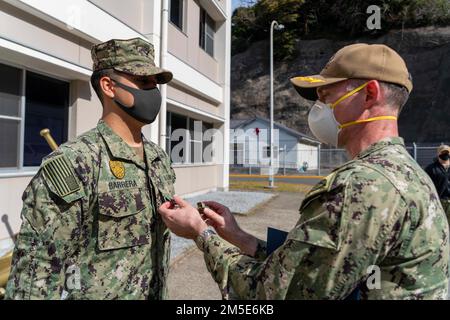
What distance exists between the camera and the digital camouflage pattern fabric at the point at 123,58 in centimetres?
181

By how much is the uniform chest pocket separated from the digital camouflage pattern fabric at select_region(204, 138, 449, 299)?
2.45ft

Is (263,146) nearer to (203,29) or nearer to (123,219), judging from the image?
(203,29)

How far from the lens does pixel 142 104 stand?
6.13 ft

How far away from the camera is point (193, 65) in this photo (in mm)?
10031

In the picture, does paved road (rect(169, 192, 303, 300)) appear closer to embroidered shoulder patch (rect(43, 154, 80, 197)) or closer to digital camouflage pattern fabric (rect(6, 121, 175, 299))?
digital camouflage pattern fabric (rect(6, 121, 175, 299))

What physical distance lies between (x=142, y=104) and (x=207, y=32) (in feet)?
34.3

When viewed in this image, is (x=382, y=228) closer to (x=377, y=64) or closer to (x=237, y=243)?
(x=377, y=64)

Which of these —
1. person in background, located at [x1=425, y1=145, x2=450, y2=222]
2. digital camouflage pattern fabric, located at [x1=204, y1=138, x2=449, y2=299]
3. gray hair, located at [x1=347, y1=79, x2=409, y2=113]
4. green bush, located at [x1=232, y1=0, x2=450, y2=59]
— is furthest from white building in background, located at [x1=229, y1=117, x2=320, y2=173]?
digital camouflage pattern fabric, located at [x1=204, y1=138, x2=449, y2=299]

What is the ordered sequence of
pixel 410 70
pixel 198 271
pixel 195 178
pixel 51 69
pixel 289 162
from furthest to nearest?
pixel 410 70 → pixel 289 162 → pixel 195 178 → pixel 51 69 → pixel 198 271

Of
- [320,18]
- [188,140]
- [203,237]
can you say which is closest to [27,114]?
[203,237]

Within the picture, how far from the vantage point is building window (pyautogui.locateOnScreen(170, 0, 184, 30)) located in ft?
29.8

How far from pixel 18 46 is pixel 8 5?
0.53m

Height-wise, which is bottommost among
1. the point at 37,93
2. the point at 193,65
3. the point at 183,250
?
the point at 183,250
